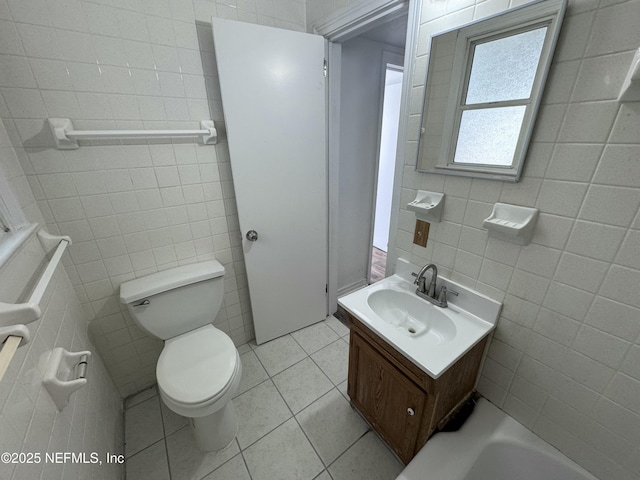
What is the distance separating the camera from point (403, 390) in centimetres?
105

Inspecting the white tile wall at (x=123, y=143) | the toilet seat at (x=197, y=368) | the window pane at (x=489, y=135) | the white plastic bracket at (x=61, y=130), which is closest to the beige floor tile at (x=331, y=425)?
the toilet seat at (x=197, y=368)

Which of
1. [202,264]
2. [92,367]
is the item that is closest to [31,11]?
[202,264]

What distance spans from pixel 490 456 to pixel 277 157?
5.65 ft

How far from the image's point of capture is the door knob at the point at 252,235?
1581mm

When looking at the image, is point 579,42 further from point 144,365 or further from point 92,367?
point 144,365

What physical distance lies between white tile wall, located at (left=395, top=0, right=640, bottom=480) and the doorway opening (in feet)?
5.30

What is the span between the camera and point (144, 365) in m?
1.56

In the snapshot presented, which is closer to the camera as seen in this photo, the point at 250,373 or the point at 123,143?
the point at 123,143

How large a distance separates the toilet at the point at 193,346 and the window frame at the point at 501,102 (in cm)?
130

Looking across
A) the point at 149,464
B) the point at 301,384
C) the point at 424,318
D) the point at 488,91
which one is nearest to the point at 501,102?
the point at 488,91

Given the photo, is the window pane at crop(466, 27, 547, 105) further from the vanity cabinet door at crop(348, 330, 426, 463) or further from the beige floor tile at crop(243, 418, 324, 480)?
the beige floor tile at crop(243, 418, 324, 480)

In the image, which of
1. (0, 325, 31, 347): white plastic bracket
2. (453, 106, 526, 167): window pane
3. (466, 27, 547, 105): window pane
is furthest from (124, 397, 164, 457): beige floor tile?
(466, 27, 547, 105): window pane

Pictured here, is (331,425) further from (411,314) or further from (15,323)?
(15,323)

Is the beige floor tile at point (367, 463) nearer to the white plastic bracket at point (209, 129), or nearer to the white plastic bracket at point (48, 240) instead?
the white plastic bracket at point (48, 240)
